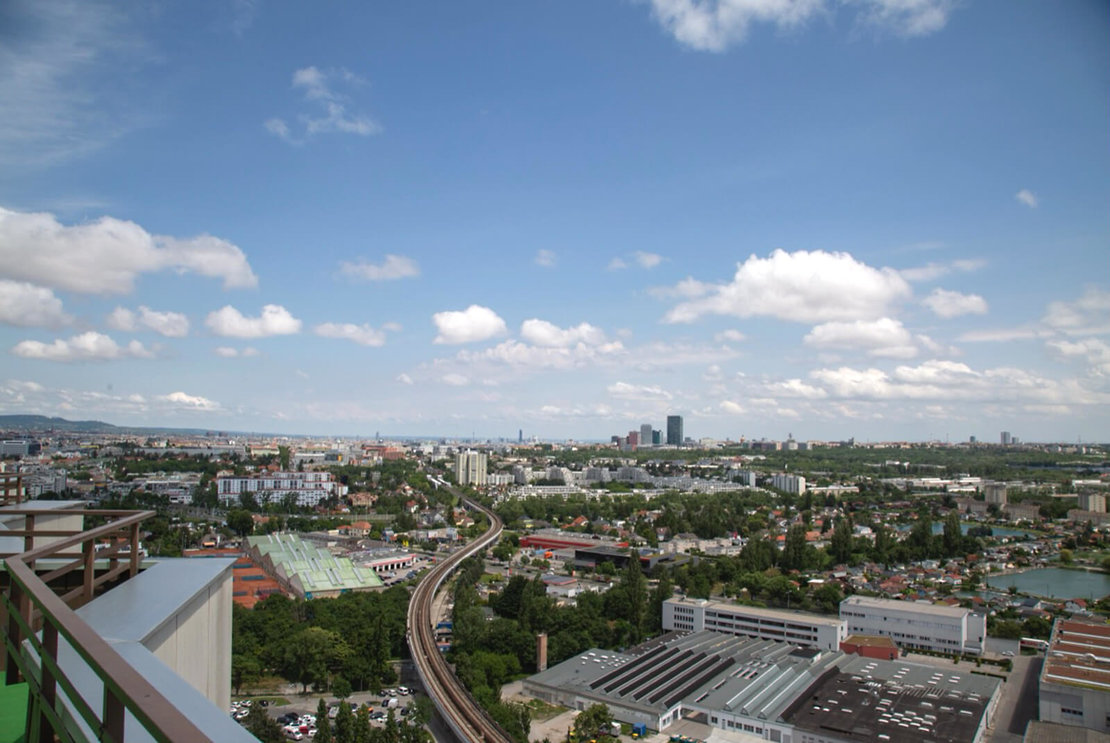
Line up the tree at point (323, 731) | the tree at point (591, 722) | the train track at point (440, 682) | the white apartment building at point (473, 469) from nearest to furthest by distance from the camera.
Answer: the tree at point (323, 731) → the train track at point (440, 682) → the tree at point (591, 722) → the white apartment building at point (473, 469)

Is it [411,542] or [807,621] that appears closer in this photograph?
[807,621]

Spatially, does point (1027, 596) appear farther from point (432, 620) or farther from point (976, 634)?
point (432, 620)

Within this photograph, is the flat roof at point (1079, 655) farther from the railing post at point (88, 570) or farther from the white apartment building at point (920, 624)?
the railing post at point (88, 570)

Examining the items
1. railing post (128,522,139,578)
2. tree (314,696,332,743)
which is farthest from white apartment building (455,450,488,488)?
railing post (128,522,139,578)

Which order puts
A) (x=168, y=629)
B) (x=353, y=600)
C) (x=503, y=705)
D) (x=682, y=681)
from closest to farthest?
(x=168, y=629), (x=503, y=705), (x=682, y=681), (x=353, y=600)

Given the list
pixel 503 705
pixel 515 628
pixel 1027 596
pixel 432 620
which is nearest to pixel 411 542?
pixel 432 620

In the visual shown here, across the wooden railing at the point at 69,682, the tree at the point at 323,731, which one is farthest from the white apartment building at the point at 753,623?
the wooden railing at the point at 69,682

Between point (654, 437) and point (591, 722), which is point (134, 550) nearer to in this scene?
point (591, 722)

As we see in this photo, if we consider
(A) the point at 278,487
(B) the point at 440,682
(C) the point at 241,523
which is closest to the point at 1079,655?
(B) the point at 440,682
